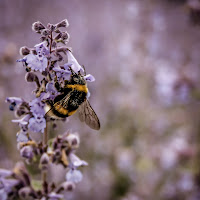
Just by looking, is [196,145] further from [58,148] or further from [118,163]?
[58,148]

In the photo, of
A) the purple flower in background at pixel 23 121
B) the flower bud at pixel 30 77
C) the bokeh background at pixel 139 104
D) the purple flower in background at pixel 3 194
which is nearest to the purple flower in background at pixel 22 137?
the purple flower in background at pixel 23 121

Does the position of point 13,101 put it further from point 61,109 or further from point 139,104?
point 139,104

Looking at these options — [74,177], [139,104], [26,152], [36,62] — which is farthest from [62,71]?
[139,104]

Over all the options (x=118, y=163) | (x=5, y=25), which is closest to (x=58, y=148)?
(x=118, y=163)

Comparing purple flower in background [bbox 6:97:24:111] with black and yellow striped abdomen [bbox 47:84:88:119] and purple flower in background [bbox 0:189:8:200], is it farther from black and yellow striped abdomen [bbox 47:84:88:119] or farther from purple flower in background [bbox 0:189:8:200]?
purple flower in background [bbox 0:189:8:200]

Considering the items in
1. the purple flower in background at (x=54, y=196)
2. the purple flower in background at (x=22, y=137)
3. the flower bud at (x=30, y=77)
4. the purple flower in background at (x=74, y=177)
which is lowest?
the purple flower in background at (x=54, y=196)

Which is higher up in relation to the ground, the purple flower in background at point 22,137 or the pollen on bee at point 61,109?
the pollen on bee at point 61,109

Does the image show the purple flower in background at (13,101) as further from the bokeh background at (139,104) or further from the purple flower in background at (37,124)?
the bokeh background at (139,104)
